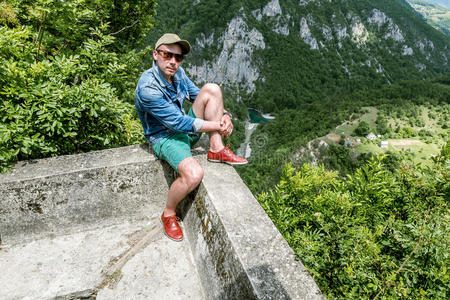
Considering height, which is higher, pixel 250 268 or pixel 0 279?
pixel 250 268

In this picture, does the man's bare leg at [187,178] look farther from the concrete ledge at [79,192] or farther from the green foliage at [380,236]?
the green foliage at [380,236]

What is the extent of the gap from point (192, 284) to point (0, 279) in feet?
5.21

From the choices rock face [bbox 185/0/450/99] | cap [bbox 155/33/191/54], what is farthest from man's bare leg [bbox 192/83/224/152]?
rock face [bbox 185/0/450/99]

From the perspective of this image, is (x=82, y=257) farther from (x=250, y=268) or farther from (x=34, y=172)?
(x=250, y=268)

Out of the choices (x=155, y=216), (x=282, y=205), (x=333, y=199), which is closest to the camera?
(x=155, y=216)

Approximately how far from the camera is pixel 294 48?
157875 millimetres

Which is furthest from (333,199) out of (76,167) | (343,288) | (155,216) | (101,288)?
(76,167)

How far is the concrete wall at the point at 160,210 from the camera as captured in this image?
5.87 feet

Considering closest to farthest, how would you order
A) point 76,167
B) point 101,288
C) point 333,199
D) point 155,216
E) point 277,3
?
point 101,288 < point 76,167 < point 155,216 < point 333,199 < point 277,3

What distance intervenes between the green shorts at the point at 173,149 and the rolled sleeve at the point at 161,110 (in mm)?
169

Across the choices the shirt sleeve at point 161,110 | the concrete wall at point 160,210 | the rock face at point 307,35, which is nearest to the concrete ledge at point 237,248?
the concrete wall at point 160,210

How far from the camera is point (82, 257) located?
8.15 ft

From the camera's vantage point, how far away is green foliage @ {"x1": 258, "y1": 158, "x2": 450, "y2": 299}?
2.12 metres

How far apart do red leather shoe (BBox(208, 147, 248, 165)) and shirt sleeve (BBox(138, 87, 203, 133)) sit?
19.5 inches
